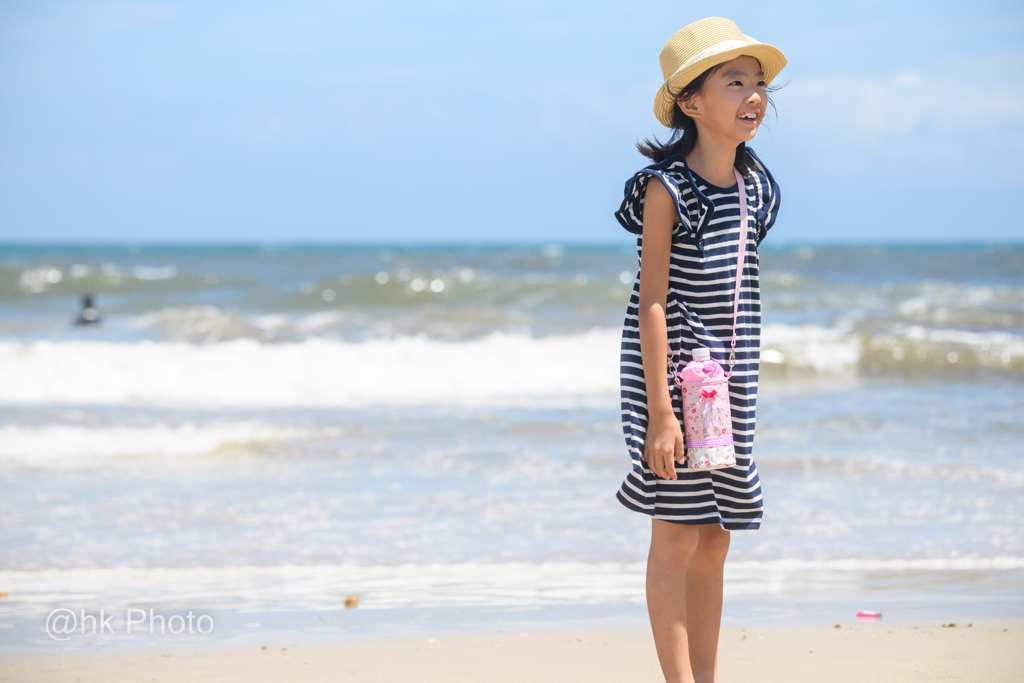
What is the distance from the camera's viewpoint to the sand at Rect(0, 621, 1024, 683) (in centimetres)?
283

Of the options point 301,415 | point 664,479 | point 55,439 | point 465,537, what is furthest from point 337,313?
point 664,479

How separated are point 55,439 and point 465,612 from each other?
432 centimetres

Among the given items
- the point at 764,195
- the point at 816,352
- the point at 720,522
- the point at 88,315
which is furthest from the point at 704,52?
the point at 88,315

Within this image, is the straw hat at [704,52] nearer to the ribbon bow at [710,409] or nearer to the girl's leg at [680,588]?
the ribbon bow at [710,409]

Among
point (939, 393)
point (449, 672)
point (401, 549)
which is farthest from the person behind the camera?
point (939, 393)

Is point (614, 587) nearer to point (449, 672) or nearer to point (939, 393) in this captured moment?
point (449, 672)

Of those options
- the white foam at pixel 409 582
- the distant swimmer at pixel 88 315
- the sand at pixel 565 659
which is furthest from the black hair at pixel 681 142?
the distant swimmer at pixel 88 315

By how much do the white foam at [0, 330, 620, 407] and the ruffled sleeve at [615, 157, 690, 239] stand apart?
23.3ft

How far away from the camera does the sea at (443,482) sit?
3621mm

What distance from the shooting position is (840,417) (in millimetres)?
7805

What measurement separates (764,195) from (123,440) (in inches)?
220

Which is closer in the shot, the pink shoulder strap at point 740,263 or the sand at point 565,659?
the pink shoulder strap at point 740,263

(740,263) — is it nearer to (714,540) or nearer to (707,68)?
(707,68)

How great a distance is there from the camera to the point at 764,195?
7.55 feet
